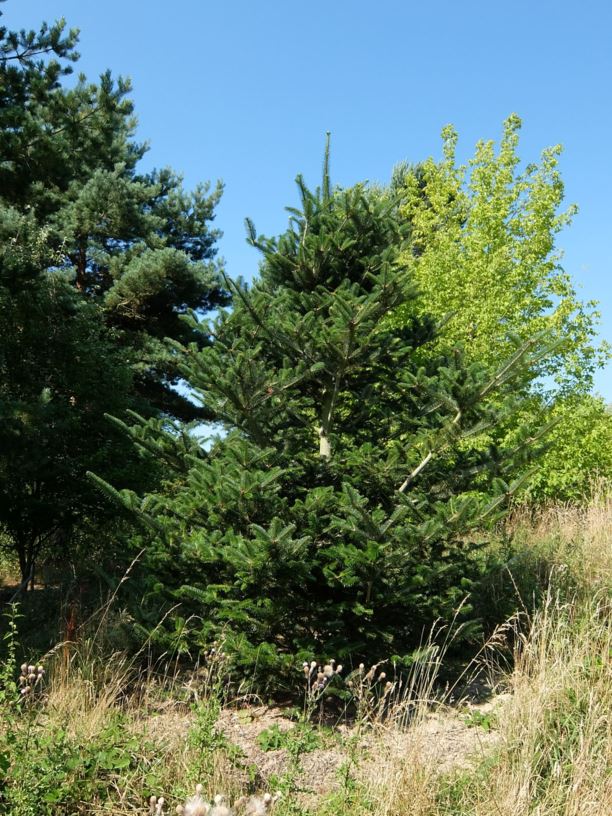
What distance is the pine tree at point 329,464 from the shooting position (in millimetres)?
3943

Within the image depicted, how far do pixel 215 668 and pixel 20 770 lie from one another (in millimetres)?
1709

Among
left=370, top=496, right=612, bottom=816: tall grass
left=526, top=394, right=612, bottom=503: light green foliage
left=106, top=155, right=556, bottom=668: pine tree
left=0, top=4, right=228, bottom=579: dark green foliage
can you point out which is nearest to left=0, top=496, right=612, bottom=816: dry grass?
left=370, top=496, right=612, bottom=816: tall grass

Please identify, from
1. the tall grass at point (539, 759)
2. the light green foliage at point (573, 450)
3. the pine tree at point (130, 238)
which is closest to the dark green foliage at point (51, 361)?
the pine tree at point (130, 238)

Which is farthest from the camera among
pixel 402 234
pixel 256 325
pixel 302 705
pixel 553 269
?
pixel 553 269

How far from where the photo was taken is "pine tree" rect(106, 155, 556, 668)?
3.94 meters

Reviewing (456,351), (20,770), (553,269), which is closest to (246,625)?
(20,770)

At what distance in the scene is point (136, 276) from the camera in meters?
12.7

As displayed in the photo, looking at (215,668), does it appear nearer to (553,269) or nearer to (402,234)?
(402,234)

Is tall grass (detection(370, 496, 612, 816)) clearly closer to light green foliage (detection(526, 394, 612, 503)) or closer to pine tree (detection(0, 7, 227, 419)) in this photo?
light green foliage (detection(526, 394, 612, 503))

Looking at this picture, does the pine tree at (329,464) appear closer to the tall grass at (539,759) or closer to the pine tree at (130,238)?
the tall grass at (539,759)

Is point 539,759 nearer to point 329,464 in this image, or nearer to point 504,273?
point 329,464

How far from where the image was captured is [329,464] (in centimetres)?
466

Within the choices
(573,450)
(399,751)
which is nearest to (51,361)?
(399,751)

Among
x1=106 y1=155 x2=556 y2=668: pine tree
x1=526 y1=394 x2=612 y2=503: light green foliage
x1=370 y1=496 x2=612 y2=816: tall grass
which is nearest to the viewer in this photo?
x1=370 y1=496 x2=612 y2=816: tall grass
